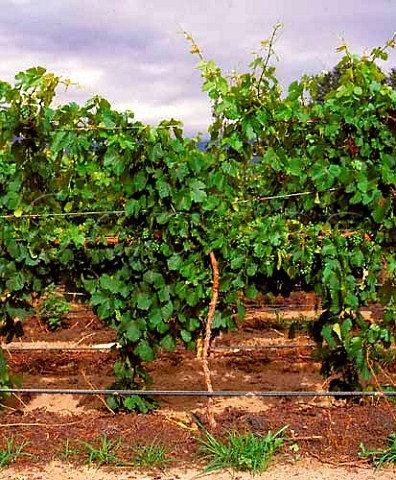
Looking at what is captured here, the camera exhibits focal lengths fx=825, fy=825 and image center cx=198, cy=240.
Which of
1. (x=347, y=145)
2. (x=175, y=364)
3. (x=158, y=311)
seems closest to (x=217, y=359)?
(x=175, y=364)

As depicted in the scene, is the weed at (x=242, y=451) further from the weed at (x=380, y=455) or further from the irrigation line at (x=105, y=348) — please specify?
the irrigation line at (x=105, y=348)

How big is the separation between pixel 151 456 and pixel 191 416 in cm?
64

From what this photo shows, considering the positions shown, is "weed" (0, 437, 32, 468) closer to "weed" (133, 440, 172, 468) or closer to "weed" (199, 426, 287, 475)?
"weed" (133, 440, 172, 468)

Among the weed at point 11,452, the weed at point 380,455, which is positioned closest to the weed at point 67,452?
the weed at point 11,452

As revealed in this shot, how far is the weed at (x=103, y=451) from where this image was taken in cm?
408

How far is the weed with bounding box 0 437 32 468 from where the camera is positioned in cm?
410

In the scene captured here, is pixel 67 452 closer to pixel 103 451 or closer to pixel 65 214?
pixel 103 451

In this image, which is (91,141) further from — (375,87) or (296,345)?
(296,345)

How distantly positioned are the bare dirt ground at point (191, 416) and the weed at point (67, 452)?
25 millimetres

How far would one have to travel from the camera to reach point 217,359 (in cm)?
642

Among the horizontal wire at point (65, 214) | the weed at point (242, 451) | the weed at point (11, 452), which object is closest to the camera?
the weed at point (242, 451)

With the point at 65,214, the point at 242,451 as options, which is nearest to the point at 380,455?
the point at 242,451

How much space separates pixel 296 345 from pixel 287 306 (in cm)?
151

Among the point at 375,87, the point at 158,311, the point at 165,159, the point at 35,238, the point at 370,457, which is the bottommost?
the point at 370,457
